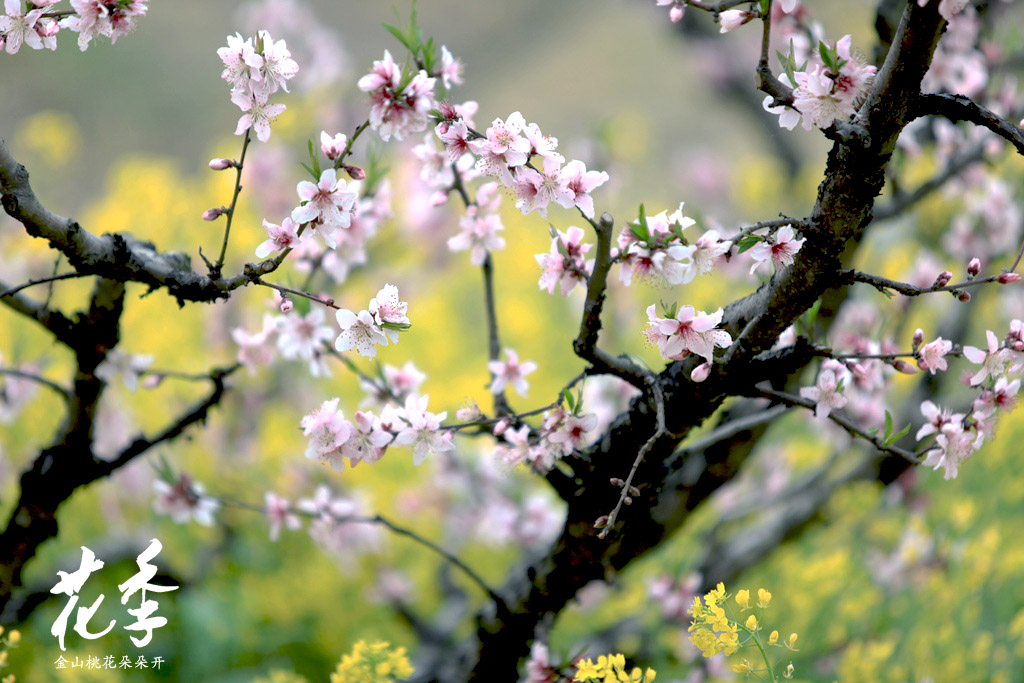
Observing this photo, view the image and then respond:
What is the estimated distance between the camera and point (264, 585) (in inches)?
71.2

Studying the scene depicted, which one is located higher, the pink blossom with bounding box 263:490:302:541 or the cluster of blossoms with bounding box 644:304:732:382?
the pink blossom with bounding box 263:490:302:541

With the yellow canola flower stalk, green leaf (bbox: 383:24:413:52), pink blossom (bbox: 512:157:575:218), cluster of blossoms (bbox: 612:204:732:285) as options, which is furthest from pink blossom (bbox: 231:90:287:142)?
the yellow canola flower stalk

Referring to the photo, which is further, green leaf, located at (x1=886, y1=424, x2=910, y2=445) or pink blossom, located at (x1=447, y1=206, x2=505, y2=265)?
pink blossom, located at (x1=447, y1=206, x2=505, y2=265)

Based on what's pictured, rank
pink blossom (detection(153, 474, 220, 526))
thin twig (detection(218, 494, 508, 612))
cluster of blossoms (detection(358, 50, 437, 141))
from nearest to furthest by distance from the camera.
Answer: cluster of blossoms (detection(358, 50, 437, 141)), thin twig (detection(218, 494, 508, 612)), pink blossom (detection(153, 474, 220, 526))

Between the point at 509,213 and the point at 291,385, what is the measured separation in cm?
120

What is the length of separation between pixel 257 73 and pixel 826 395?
1.97 ft

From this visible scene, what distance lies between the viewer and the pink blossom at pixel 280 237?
0.67 m

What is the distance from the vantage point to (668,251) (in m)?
0.63

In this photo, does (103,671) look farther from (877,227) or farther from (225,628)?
(877,227)

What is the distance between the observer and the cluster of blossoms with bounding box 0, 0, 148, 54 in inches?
26.8

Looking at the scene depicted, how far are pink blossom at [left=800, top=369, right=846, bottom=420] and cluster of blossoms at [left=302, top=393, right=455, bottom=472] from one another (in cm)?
35

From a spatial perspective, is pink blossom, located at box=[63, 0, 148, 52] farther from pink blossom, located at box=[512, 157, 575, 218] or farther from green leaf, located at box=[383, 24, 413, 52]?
pink blossom, located at box=[512, 157, 575, 218]

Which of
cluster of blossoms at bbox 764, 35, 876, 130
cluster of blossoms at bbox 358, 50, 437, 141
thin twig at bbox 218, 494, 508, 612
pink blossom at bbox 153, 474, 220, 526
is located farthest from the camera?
pink blossom at bbox 153, 474, 220, 526

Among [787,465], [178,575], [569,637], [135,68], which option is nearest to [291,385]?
[178,575]
